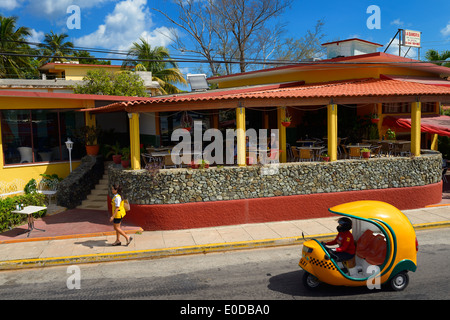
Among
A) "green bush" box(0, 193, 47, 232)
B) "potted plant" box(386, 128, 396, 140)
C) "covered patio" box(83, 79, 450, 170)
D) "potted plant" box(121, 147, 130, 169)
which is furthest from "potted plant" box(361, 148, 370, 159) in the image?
"green bush" box(0, 193, 47, 232)

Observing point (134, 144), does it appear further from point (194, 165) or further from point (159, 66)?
point (159, 66)

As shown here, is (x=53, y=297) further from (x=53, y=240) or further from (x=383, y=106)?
(x=383, y=106)

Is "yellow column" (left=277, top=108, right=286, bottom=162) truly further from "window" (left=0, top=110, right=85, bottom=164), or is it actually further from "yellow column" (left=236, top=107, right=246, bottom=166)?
"window" (left=0, top=110, right=85, bottom=164)

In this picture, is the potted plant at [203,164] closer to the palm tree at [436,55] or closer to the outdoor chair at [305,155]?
the outdoor chair at [305,155]

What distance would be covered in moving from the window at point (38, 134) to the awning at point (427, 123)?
45.5 feet

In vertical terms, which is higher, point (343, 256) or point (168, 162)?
point (168, 162)

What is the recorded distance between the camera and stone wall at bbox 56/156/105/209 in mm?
15023

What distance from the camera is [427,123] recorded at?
17.2 metres

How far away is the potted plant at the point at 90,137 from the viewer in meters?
17.1

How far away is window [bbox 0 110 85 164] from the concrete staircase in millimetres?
2011

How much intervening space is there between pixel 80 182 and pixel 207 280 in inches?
352

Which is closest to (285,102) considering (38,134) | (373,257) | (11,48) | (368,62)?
(373,257)
